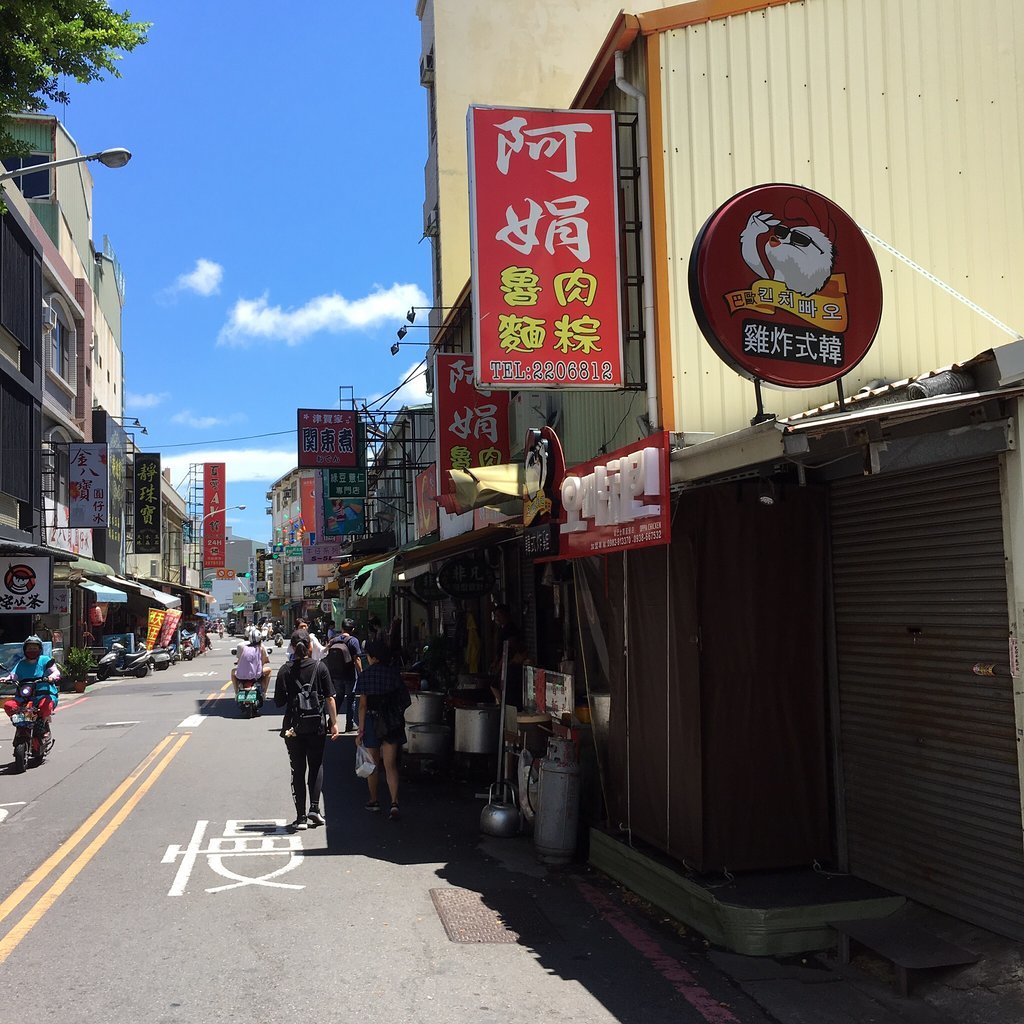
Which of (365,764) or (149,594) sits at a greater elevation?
(149,594)

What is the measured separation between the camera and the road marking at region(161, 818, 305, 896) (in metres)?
7.85

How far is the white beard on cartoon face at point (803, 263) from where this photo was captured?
6.53m

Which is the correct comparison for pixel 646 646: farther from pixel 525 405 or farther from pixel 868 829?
pixel 525 405

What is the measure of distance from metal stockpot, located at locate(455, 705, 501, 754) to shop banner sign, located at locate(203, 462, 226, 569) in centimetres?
5143

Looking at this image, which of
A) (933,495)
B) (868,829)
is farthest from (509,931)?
(933,495)

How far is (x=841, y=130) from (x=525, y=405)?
21.5 ft

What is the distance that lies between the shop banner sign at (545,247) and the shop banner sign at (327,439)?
17.5 metres

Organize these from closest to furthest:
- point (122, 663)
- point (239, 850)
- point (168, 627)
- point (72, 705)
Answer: point (239, 850)
point (72, 705)
point (122, 663)
point (168, 627)

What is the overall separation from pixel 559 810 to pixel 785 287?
4574 millimetres

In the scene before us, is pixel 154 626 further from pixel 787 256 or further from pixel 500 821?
pixel 787 256

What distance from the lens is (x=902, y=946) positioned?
5.66 metres

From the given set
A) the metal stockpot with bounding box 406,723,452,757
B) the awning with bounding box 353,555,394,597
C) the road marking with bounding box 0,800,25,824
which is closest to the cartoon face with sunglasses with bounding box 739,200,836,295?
the metal stockpot with bounding box 406,723,452,757

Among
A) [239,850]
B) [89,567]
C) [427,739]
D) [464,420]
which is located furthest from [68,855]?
[89,567]

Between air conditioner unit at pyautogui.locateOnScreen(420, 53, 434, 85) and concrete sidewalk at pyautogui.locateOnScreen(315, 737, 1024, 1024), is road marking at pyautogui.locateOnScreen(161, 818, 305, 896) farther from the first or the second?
air conditioner unit at pyautogui.locateOnScreen(420, 53, 434, 85)
